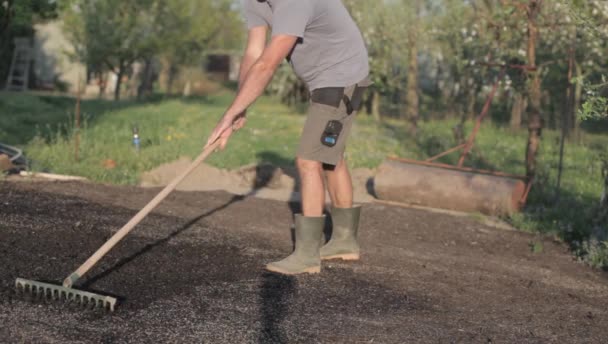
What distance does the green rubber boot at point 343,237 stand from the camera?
5.26 m

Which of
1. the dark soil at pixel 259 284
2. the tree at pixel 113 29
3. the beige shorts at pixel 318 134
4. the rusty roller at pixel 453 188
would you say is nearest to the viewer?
the dark soil at pixel 259 284

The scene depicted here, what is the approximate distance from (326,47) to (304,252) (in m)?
1.20

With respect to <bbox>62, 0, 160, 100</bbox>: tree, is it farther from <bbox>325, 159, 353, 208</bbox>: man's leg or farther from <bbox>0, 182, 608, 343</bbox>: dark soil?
<bbox>325, 159, 353, 208</bbox>: man's leg

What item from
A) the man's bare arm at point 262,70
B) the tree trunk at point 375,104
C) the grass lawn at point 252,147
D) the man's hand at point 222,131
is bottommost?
the grass lawn at point 252,147

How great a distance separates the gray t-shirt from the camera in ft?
15.8

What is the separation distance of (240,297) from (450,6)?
15646 millimetres

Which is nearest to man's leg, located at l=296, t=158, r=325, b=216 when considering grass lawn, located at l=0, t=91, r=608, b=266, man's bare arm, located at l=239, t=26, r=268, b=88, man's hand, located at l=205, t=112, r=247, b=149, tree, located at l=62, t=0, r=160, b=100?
man's hand, located at l=205, t=112, r=247, b=149

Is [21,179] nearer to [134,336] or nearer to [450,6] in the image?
[134,336]

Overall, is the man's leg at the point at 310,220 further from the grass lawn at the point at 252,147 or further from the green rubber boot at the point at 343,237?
the grass lawn at the point at 252,147

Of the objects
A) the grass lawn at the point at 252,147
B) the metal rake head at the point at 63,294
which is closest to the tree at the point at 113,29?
the grass lawn at the point at 252,147

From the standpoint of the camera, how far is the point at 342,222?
529 centimetres

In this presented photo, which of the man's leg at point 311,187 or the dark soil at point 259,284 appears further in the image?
the man's leg at point 311,187

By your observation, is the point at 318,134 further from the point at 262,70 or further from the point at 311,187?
the point at 262,70

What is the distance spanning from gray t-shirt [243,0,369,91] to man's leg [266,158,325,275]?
1.62ft
